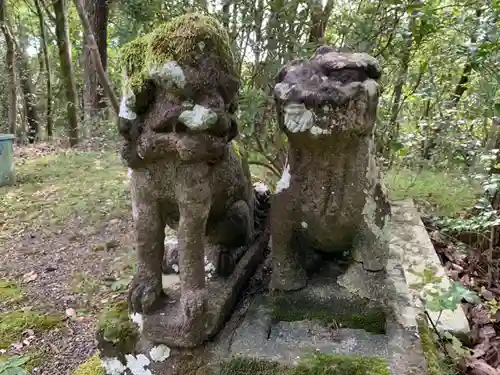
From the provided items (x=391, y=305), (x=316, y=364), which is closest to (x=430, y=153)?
(x=391, y=305)

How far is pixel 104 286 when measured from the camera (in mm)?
3592

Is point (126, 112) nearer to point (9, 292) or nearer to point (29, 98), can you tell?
point (9, 292)

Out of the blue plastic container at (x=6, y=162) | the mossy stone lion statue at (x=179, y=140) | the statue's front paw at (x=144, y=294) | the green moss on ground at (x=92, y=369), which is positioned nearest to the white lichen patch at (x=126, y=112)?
the mossy stone lion statue at (x=179, y=140)

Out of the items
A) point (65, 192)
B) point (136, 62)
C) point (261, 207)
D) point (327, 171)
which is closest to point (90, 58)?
point (65, 192)

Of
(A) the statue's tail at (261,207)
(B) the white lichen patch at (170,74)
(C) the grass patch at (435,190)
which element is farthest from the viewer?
(C) the grass patch at (435,190)

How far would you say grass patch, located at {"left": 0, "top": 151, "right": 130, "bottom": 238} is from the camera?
16.0 ft

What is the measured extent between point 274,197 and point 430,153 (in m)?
4.28

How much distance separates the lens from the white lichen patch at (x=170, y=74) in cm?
146

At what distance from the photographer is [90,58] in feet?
19.3

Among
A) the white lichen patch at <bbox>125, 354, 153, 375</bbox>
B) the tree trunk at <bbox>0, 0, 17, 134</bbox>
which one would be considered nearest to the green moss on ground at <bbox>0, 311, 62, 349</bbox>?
the white lichen patch at <bbox>125, 354, 153, 375</bbox>

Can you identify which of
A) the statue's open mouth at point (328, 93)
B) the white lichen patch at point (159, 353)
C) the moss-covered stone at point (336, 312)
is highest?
the statue's open mouth at point (328, 93)

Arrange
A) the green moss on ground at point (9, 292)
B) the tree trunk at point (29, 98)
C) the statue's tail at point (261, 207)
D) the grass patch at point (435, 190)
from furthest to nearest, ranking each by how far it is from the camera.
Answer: the tree trunk at point (29, 98) < the grass patch at point (435, 190) < the green moss on ground at point (9, 292) < the statue's tail at point (261, 207)

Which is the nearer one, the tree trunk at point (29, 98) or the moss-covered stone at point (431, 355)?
the moss-covered stone at point (431, 355)

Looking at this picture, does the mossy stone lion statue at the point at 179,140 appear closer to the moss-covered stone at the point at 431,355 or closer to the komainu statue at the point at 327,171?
the komainu statue at the point at 327,171
